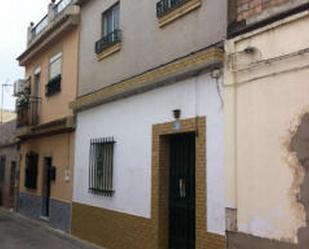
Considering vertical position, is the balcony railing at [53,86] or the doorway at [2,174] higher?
the balcony railing at [53,86]

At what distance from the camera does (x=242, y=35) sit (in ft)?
26.5

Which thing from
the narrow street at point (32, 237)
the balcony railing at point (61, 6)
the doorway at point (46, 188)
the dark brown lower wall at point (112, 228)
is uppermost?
the balcony railing at point (61, 6)

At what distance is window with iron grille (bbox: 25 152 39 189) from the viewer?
1964 centimetres

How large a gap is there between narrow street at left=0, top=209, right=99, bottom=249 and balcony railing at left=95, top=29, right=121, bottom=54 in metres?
4.65

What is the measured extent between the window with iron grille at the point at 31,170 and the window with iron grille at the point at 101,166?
6.34 metres

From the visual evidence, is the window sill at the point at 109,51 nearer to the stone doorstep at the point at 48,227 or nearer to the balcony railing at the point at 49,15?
the balcony railing at the point at 49,15

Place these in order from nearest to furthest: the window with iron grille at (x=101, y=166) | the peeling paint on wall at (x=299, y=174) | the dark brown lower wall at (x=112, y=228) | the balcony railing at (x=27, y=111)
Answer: the peeling paint on wall at (x=299, y=174), the dark brown lower wall at (x=112, y=228), the window with iron grille at (x=101, y=166), the balcony railing at (x=27, y=111)

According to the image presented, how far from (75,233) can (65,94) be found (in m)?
4.22

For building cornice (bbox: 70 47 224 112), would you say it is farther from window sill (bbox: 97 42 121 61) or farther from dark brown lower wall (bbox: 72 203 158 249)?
dark brown lower wall (bbox: 72 203 158 249)

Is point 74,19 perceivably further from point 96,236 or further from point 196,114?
point 196,114

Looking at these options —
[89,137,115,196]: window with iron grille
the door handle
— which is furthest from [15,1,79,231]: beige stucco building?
the door handle

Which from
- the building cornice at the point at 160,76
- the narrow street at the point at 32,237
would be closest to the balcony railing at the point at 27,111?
the narrow street at the point at 32,237

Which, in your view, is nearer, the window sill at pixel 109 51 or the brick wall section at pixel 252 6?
the brick wall section at pixel 252 6

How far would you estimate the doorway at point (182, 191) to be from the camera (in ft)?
31.3
